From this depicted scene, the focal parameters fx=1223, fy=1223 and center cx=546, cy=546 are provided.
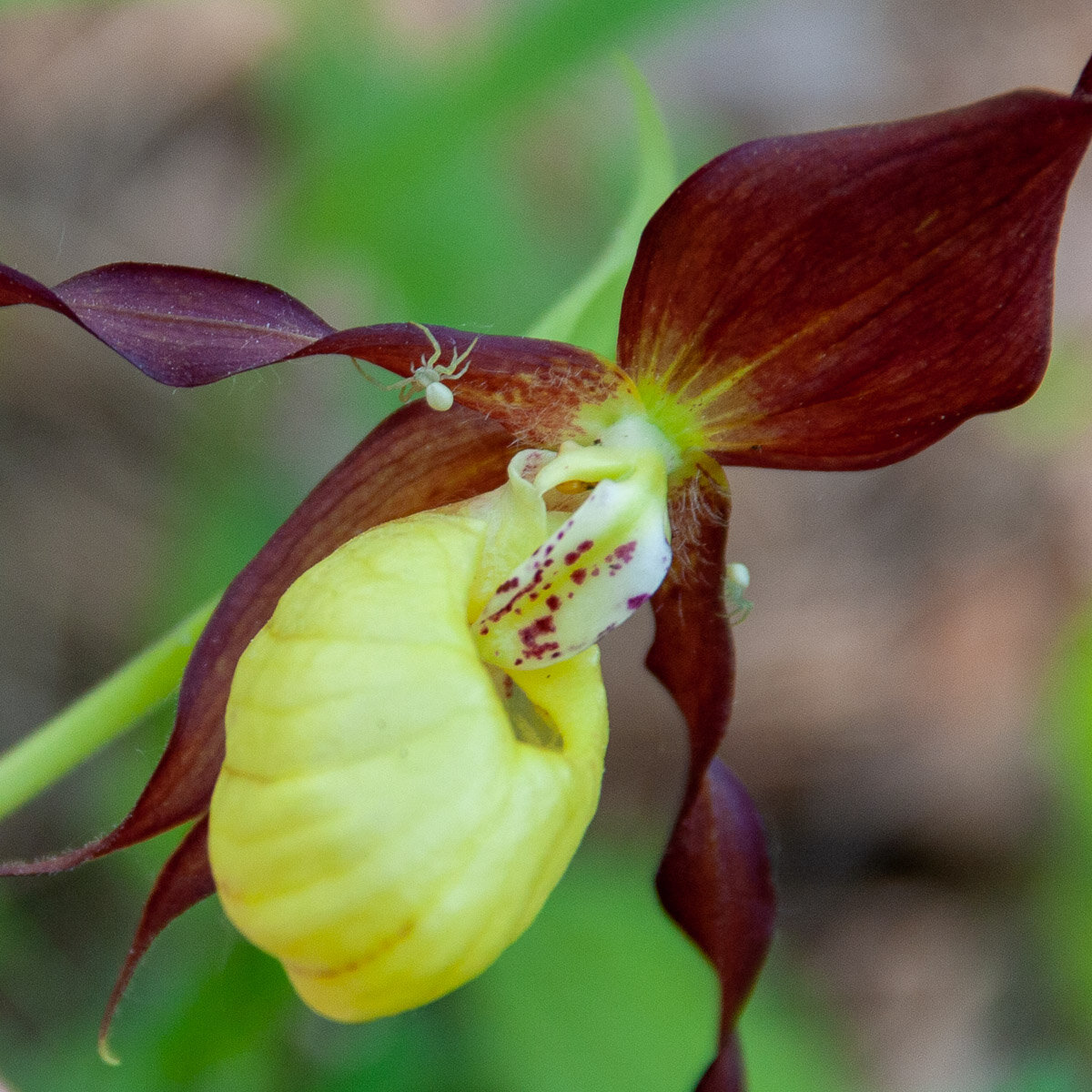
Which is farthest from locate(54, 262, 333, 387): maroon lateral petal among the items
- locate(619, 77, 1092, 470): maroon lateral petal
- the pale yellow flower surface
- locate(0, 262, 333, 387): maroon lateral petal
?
locate(619, 77, 1092, 470): maroon lateral petal

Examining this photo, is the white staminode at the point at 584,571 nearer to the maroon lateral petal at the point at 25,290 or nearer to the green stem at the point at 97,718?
the green stem at the point at 97,718

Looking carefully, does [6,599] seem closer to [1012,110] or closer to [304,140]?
Answer: [304,140]

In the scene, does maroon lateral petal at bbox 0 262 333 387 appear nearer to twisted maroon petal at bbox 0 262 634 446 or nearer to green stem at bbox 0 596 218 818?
twisted maroon petal at bbox 0 262 634 446

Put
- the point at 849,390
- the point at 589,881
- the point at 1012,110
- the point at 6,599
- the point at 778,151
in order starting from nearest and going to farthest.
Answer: the point at 1012,110, the point at 778,151, the point at 849,390, the point at 589,881, the point at 6,599

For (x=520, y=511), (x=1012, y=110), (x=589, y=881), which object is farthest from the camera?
(x=589, y=881)

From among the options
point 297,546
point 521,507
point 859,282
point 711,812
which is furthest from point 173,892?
point 859,282

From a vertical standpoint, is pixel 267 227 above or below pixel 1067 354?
above

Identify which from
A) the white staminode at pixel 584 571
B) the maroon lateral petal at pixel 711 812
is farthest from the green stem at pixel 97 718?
the maroon lateral petal at pixel 711 812

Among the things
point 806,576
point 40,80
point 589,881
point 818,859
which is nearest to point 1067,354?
point 806,576
